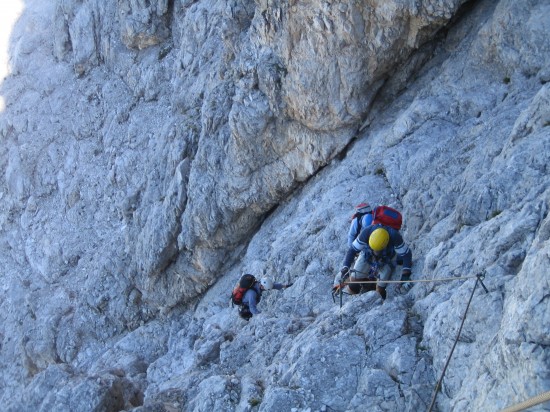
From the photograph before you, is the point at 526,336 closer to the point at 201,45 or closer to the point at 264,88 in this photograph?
the point at 264,88

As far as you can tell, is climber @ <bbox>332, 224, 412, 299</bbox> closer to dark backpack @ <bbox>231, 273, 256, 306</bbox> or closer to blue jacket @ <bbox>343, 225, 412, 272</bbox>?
blue jacket @ <bbox>343, 225, 412, 272</bbox>

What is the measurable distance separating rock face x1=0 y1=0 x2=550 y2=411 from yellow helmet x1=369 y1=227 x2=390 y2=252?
101 cm

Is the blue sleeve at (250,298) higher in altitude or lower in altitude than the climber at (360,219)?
lower

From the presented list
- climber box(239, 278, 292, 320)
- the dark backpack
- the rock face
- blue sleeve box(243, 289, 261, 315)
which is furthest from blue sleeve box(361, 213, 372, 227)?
blue sleeve box(243, 289, 261, 315)

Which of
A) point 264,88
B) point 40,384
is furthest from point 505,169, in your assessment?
point 40,384

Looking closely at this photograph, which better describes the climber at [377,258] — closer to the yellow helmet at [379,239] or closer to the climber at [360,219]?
the yellow helmet at [379,239]

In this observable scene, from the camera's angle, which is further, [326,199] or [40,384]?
[326,199]

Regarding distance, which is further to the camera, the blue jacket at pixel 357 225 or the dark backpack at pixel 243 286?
the dark backpack at pixel 243 286

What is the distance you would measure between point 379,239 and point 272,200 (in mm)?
11574

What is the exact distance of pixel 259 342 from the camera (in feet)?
47.5

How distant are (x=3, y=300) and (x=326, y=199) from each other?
24.9 m

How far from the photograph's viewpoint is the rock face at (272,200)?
9.84 meters

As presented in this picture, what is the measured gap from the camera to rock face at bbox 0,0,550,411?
984cm

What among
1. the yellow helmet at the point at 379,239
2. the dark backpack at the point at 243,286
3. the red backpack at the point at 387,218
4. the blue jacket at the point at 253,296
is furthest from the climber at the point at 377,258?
the blue jacket at the point at 253,296
